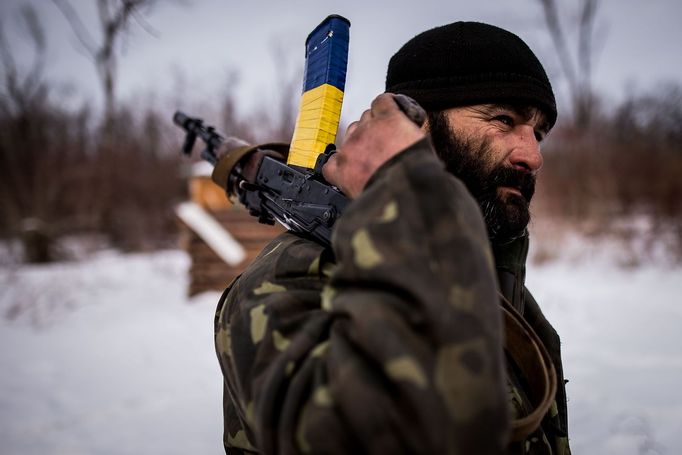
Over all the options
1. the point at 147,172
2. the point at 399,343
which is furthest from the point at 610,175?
the point at 147,172

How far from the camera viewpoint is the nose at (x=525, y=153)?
1.21m

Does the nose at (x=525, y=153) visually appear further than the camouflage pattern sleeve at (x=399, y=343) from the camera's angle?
Yes

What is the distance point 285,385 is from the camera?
702 mm

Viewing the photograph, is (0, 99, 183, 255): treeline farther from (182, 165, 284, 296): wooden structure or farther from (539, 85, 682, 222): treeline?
(539, 85, 682, 222): treeline

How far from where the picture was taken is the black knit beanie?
1.25 meters

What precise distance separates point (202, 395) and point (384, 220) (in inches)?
129

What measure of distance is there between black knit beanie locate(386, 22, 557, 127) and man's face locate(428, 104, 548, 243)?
0.05 metres

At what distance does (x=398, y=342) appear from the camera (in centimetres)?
59

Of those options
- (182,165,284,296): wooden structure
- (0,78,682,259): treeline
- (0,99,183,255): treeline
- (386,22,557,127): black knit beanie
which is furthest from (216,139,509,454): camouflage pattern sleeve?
(0,99,183,255): treeline

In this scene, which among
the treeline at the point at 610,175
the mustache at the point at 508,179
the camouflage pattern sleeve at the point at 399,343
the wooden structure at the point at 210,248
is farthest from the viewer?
the treeline at the point at 610,175

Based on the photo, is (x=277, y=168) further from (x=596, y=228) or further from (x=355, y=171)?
(x=596, y=228)

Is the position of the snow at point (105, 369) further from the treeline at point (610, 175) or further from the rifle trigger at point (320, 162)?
the treeline at point (610, 175)

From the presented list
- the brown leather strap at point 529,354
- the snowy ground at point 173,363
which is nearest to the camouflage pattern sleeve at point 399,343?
the brown leather strap at point 529,354

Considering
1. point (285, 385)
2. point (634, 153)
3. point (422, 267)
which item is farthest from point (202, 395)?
point (634, 153)
